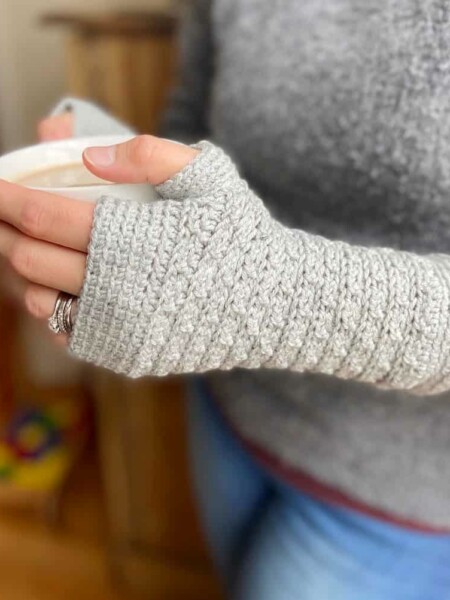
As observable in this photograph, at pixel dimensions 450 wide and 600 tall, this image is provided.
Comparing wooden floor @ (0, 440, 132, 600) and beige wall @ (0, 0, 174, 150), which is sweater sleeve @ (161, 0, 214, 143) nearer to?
beige wall @ (0, 0, 174, 150)

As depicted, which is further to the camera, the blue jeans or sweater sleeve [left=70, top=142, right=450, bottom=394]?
the blue jeans

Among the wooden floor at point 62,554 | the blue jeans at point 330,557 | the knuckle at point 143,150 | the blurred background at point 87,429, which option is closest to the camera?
the knuckle at point 143,150

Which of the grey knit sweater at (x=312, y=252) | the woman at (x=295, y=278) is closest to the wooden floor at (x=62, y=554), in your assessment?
the woman at (x=295, y=278)

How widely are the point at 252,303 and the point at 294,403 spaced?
22 centimetres

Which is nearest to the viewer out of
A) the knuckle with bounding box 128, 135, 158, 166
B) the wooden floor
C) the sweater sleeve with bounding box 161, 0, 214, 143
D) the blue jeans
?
the knuckle with bounding box 128, 135, 158, 166

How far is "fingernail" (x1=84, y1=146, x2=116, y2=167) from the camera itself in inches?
15.8

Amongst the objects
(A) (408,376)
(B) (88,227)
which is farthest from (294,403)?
(B) (88,227)

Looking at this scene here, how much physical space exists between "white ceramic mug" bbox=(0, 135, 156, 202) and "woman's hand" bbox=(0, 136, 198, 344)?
0.01 metres

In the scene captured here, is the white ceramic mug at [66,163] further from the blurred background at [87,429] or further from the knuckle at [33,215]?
the blurred background at [87,429]

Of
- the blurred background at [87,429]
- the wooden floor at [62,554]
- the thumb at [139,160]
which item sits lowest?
the wooden floor at [62,554]

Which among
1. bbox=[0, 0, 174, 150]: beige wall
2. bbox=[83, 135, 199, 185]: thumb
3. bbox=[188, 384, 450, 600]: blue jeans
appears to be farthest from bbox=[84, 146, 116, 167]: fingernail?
bbox=[0, 0, 174, 150]: beige wall

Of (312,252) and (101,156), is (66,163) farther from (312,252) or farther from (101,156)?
(312,252)

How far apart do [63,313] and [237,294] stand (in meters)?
0.11

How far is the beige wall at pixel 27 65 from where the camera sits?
112cm
